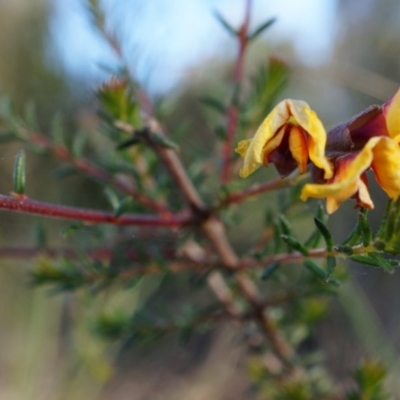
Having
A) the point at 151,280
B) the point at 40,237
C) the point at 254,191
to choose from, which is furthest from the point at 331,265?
the point at 151,280

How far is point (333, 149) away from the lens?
0.27 meters

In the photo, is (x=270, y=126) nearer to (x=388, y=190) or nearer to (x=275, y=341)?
(x=388, y=190)

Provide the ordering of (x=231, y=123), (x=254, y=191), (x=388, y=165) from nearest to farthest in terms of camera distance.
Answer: (x=388, y=165) < (x=254, y=191) < (x=231, y=123)

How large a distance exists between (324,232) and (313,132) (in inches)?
2.1

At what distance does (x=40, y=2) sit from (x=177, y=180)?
255 centimetres

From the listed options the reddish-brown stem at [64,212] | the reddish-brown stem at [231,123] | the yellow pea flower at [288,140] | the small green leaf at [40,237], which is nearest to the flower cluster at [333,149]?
the yellow pea flower at [288,140]

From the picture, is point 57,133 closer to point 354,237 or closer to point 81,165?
point 81,165

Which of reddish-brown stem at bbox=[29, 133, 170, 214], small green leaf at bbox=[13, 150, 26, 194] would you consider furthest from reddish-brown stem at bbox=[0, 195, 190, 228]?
reddish-brown stem at bbox=[29, 133, 170, 214]

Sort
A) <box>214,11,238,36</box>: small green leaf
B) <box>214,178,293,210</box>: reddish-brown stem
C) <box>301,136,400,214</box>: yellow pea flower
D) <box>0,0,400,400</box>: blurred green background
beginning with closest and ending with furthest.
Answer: <box>301,136,400,214</box>: yellow pea flower < <box>214,178,293,210</box>: reddish-brown stem < <box>214,11,238,36</box>: small green leaf < <box>0,0,400,400</box>: blurred green background

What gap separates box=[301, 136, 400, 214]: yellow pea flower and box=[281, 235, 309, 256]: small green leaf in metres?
0.05

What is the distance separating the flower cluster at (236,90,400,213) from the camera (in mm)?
235

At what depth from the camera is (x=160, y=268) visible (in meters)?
0.50

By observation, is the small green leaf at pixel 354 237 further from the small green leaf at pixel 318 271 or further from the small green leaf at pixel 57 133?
the small green leaf at pixel 57 133

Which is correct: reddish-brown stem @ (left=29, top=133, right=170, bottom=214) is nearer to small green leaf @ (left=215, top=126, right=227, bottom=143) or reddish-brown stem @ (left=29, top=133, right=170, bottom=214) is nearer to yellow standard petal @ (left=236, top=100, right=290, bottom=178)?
small green leaf @ (left=215, top=126, right=227, bottom=143)
